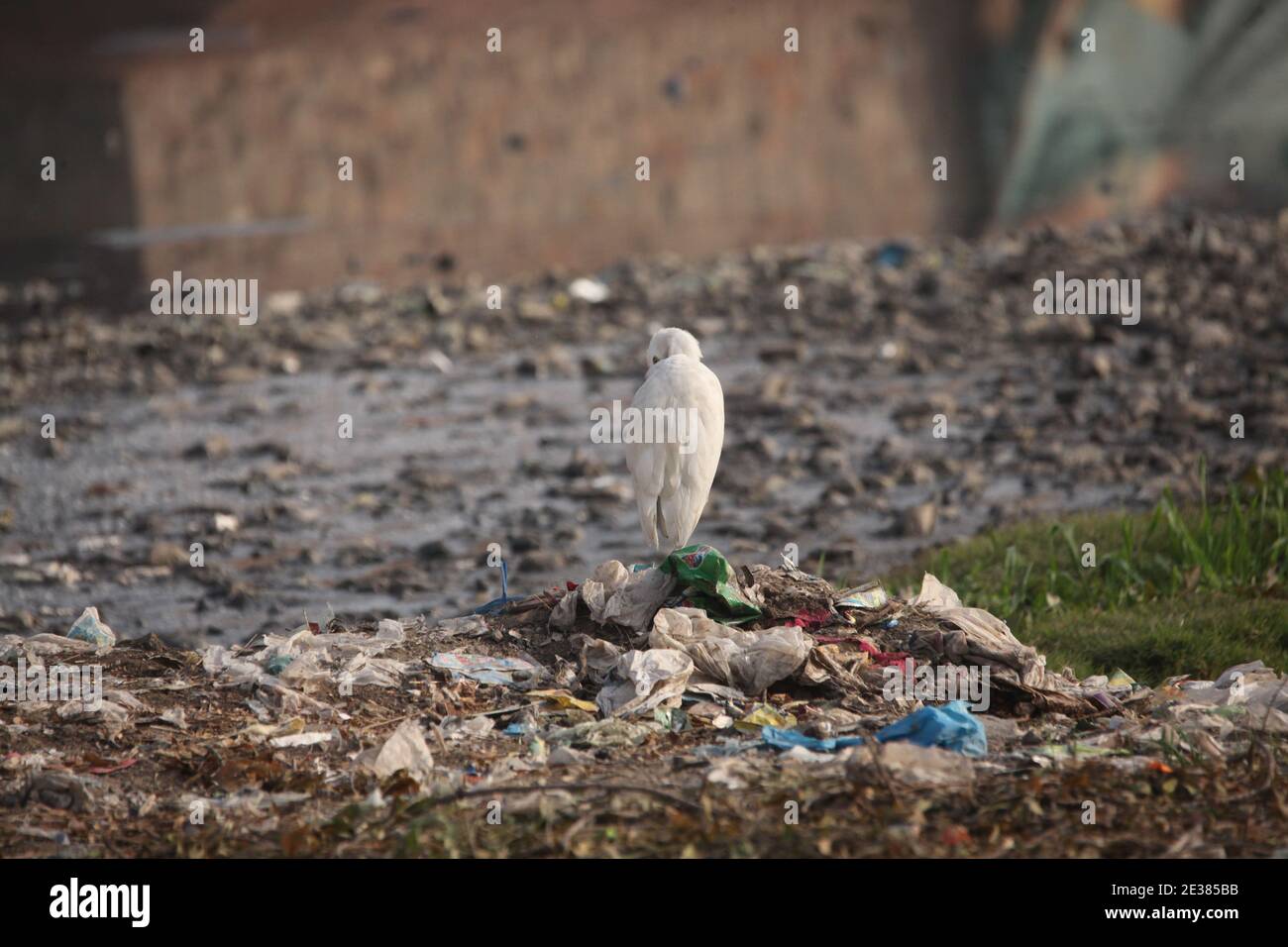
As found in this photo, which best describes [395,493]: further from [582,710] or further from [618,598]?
[582,710]

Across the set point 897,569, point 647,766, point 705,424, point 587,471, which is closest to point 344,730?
point 647,766

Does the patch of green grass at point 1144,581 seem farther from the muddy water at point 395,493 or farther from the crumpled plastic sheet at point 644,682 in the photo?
the crumpled plastic sheet at point 644,682

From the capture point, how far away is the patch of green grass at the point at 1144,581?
18.8 feet

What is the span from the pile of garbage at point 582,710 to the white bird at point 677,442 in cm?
25

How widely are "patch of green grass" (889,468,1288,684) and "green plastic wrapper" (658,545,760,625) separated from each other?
4.80 ft

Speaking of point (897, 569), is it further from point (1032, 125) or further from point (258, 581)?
point (1032, 125)

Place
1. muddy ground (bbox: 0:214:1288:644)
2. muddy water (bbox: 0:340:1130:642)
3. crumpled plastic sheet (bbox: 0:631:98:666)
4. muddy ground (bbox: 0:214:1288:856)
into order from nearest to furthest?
muddy ground (bbox: 0:214:1288:856) → crumpled plastic sheet (bbox: 0:631:98:666) → muddy water (bbox: 0:340:1130:642) → muddy ground (bbox: 0:214:1288:644)

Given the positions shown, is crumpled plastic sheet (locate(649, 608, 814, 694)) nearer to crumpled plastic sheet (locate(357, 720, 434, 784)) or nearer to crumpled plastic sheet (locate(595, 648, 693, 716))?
crumpled plastic sheet (locate(595, 648, 693, 716))

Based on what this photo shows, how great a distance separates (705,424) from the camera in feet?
17.1

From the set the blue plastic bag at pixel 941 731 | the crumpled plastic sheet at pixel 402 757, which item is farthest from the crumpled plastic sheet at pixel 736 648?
the crumpled plastic sheet at pixel 402 757

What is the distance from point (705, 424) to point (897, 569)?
79.2 inches

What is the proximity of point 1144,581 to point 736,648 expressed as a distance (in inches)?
103

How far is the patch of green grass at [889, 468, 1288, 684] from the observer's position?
5.73 m

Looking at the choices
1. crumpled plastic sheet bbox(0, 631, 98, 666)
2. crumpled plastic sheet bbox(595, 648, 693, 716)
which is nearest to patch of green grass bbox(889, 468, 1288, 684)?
crumpled plastic sheet bbox(595, 648, 693, 716)
